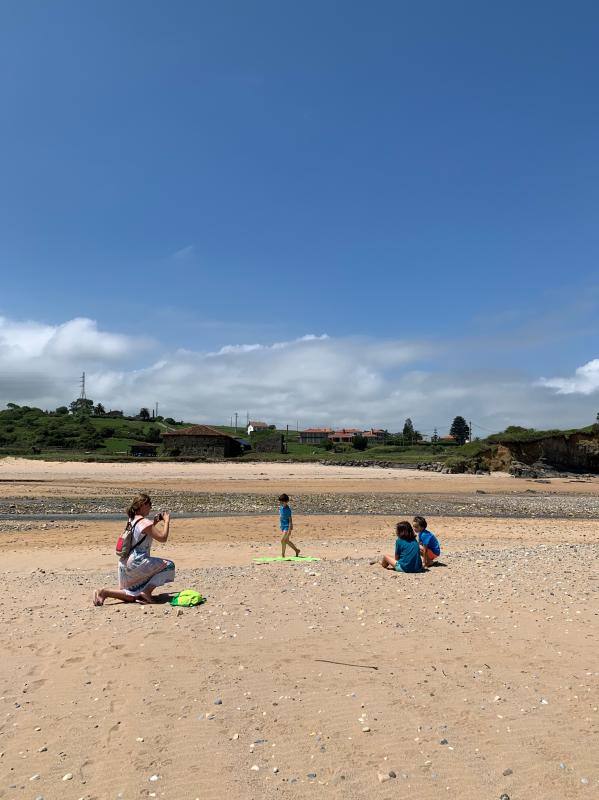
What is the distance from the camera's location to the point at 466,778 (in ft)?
14.1

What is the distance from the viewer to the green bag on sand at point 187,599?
8.24m

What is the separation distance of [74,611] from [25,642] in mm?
1189

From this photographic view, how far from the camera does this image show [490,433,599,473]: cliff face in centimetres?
5991

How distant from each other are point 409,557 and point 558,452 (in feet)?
186

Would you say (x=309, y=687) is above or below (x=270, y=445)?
below

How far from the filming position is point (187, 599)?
829 cm

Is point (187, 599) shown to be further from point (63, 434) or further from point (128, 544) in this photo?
point (63, 434)

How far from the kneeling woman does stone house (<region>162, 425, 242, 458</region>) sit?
246ft

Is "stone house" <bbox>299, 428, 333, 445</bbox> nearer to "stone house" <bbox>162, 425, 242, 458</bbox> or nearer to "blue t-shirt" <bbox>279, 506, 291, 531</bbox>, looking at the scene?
"stone house" <bbox>162, 425, 242, 458</bbox>

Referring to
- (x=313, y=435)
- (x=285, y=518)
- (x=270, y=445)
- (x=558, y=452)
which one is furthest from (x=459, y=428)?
(x=285, y=518)

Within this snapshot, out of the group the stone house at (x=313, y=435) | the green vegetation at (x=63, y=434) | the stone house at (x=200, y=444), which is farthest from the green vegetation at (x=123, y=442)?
the stone house at (x=313, y=435)

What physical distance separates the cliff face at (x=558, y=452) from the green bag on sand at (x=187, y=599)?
55.7m

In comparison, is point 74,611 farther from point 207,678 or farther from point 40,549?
point 40,549

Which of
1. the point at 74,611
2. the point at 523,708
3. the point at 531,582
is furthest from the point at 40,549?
the point at 523,708
